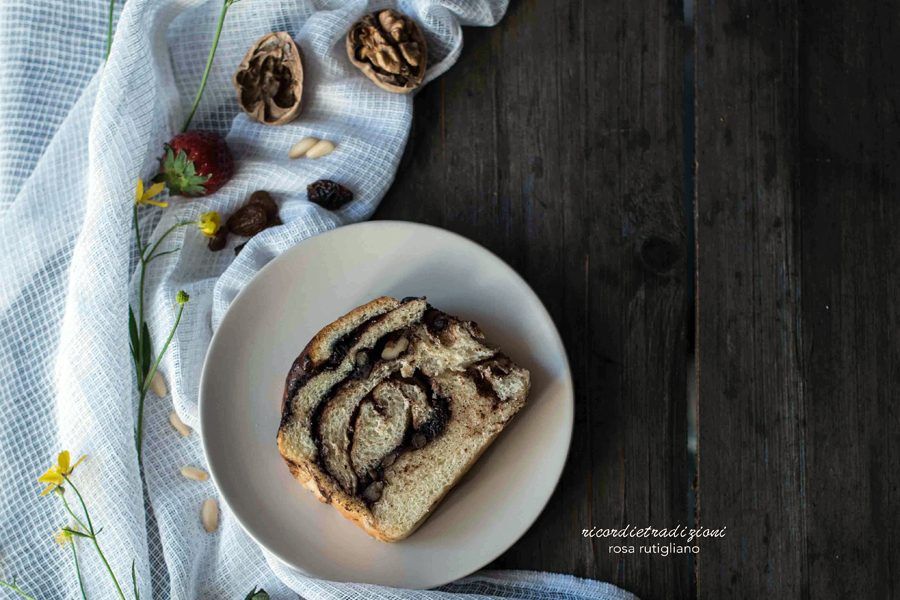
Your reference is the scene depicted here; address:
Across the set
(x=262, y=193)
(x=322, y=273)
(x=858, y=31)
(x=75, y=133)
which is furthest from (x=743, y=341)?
(x=75, y=133)

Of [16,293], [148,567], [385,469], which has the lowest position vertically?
[148,567]

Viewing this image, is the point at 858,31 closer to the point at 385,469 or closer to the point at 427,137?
the point at 427,137

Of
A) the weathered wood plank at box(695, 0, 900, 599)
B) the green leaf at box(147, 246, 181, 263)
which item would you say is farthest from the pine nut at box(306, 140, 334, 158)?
the weathered wood plank at box(695, 0, 900, 599)

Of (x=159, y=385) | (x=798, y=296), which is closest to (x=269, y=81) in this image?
(x=159, y=385)

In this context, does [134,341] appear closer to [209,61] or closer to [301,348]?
[301,348]

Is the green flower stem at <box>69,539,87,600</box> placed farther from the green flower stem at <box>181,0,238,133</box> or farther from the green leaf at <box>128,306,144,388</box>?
the green flower stem at <box>181,0,238,133</box>

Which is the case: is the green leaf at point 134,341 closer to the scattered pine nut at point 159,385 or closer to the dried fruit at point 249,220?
the scattered pine nut at point 159,385
